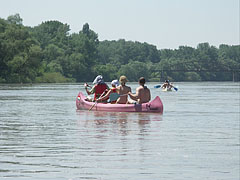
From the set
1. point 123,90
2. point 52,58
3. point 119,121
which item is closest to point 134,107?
point 123,90

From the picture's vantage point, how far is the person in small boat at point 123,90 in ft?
77.1

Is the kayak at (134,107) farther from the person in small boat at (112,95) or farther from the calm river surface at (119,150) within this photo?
the calm river surface at (119,150)

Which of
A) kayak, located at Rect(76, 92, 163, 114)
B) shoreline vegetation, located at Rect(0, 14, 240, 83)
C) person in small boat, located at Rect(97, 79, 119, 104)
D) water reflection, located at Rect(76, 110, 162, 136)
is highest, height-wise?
shoreline vegetation, located at Rect(0, 14, 240, 83)

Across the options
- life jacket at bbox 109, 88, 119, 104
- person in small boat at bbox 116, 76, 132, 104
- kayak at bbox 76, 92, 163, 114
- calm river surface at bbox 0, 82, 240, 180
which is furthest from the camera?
life jacket at bbox 109, 88, 119, 104

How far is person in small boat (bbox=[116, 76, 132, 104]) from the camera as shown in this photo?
77.1 feet

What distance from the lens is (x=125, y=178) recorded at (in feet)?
30.4

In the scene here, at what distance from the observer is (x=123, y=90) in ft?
77.6

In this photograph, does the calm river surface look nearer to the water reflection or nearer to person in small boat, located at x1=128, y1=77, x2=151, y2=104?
the water reflection

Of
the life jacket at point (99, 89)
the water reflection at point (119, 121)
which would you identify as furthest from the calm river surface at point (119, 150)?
the life jacket at point (99, 89)

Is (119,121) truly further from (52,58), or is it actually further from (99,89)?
(52,58)

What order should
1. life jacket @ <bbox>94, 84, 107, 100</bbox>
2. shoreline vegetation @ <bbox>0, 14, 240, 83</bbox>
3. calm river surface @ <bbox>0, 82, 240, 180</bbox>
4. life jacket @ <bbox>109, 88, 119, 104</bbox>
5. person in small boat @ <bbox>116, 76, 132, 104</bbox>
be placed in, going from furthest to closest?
shoreline vegetation @ <bbox>0, 14, 240, 83</bbox> < life jacket @ <bbox>94, 84, 107, 100</bbox> < life jacket @ <bbox>109, 88, 119, 104</bbox> < person in small boat @ <bbox>116, 76, 132, 104</bbox> < calm river surface @ <bbox>0, 82, 240, 180</bbox>

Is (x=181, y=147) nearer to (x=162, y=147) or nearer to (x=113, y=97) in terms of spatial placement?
(x=162, y=147)

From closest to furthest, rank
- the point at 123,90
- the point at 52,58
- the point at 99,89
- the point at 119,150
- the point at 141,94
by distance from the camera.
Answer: the point at 119,150 < the point at 141,94 < the point at 123,90 < the point at 99,89 < the point at 52,58

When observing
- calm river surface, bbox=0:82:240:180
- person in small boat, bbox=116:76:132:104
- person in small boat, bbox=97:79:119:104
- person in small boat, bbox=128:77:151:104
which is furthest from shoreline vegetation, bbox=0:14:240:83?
calm river surface, bbox=0:82:240:180
